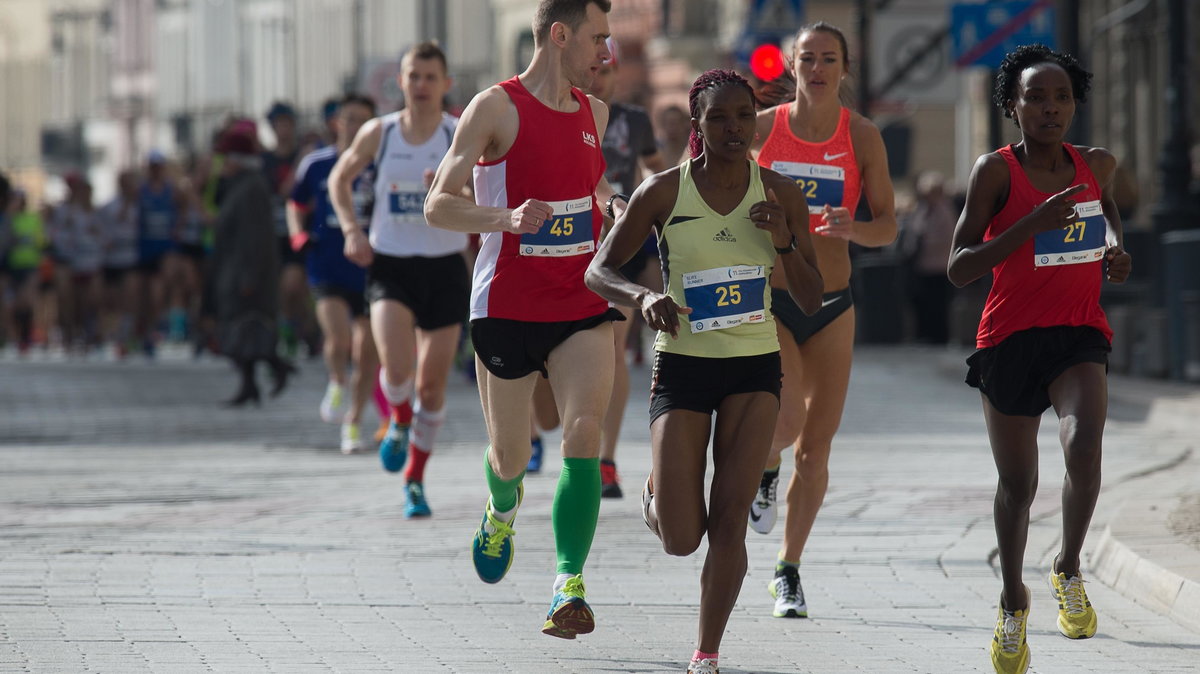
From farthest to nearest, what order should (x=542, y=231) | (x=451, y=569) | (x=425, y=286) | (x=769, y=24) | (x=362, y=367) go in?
1. (x=769, y=24)
2. (x=362, y=367)
3. (x=425, y=286)
4. (x=451, y=569)
5. (x=542, y=231)

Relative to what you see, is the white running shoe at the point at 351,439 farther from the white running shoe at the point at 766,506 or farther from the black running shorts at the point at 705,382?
the black running shorts at the point at 705,382

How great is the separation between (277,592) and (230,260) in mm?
9312

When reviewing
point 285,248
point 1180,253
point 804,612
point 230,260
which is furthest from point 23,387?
point 804,612

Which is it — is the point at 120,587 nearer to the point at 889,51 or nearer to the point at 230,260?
the point at 230,260

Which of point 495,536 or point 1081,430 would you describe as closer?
point 1081,430

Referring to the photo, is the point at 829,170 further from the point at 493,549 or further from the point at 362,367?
the point at 362,367

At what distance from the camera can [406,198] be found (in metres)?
11.4

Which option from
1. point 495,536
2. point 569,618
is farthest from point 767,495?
point 569,618

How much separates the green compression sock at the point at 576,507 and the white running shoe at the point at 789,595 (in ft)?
2.94

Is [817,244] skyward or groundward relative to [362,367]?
skyward

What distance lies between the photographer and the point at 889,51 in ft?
77.6

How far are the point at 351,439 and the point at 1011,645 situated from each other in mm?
7989

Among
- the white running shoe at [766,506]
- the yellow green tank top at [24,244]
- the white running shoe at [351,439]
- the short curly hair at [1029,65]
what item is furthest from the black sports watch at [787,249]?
the yellow green tank top at [24,244]

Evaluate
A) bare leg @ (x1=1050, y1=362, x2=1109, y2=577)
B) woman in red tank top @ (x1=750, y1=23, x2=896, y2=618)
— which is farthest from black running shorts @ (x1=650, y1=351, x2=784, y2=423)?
woman in red tank top @ (x1=750, y1=23, x2=896, y2=618)
